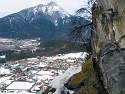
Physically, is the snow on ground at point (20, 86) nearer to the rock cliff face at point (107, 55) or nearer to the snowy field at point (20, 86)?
the snowy field at point (20, 86)

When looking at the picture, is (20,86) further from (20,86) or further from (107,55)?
(107,55)

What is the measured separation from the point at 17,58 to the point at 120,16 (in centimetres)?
14813

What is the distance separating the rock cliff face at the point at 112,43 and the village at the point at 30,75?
44519 mm

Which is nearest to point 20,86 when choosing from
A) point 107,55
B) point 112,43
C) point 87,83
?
point 87,83

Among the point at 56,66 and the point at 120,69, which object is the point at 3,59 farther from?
the point at 120,69

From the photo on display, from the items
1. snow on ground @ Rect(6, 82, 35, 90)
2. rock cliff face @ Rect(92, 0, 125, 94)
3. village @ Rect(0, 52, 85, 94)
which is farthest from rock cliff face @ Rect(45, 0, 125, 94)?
snow on ground @ Rect(6, 82, 35, 90)

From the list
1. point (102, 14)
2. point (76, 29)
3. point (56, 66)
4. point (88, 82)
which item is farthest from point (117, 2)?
point (56, 66)

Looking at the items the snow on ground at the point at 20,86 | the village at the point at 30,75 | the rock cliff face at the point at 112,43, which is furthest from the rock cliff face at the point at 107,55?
the snow on ground at the point at 20,86

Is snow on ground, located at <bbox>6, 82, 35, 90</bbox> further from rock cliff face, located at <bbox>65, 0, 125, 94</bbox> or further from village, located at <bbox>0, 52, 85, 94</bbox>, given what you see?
rock cliff face, located at <bbox>65, 0, 125, 94</bbox>

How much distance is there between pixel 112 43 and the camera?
1056cm

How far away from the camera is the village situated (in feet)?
262

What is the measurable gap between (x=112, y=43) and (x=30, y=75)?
96.6m

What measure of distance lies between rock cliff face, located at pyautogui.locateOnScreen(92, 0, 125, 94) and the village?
44.5m

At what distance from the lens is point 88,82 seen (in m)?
14.3
